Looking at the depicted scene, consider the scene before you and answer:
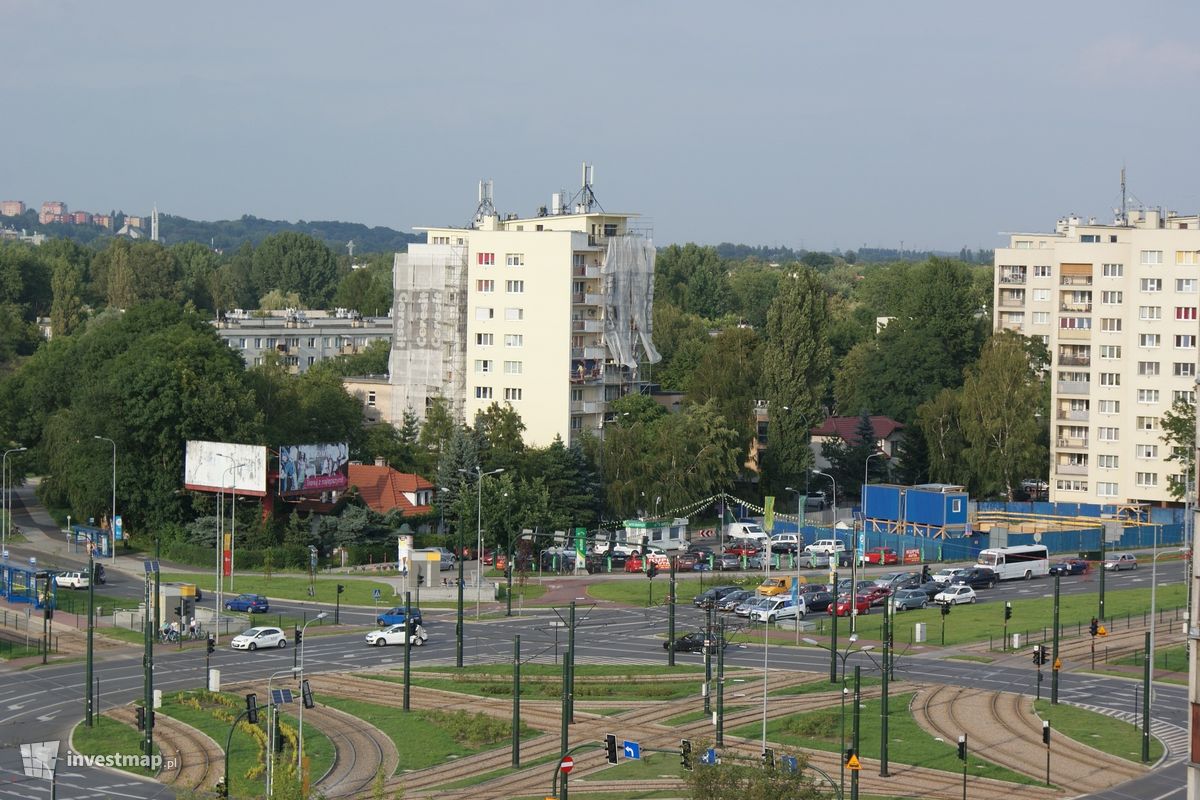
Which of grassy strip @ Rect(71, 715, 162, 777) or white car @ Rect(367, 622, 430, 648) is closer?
grassy strip @ Rect(71, 715, 162, 777)

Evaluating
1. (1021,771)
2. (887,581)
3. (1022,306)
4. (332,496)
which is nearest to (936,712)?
(1021,771)

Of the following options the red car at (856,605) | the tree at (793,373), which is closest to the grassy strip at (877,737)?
the red car at (856,605)

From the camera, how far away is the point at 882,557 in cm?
10850

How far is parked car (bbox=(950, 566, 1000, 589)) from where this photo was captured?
98.9 meters

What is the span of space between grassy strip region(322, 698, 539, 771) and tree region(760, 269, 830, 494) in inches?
2433

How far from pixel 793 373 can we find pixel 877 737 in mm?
67360

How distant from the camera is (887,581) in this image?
3807 inches

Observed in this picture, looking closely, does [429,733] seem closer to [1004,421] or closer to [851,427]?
[1004,421]

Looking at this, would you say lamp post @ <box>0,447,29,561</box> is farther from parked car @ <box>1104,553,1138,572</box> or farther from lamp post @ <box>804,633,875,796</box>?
parked car @ <box>1104,553,1138,572</box>

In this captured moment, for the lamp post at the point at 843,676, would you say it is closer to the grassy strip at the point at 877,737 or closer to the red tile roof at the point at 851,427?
the grassy strip at the point at 877,737

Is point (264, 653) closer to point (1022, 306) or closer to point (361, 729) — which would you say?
point (361, 729)

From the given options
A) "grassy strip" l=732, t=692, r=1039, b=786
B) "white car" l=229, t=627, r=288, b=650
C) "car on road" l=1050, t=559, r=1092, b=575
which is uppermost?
"car on road" l=1050, t=559, r=1092, b=575

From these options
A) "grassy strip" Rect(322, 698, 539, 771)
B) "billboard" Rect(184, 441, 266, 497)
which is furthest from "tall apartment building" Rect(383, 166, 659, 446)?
"grassy strip" Rect(322, 698, 539, 771)

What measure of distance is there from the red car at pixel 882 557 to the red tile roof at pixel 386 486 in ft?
96.0
